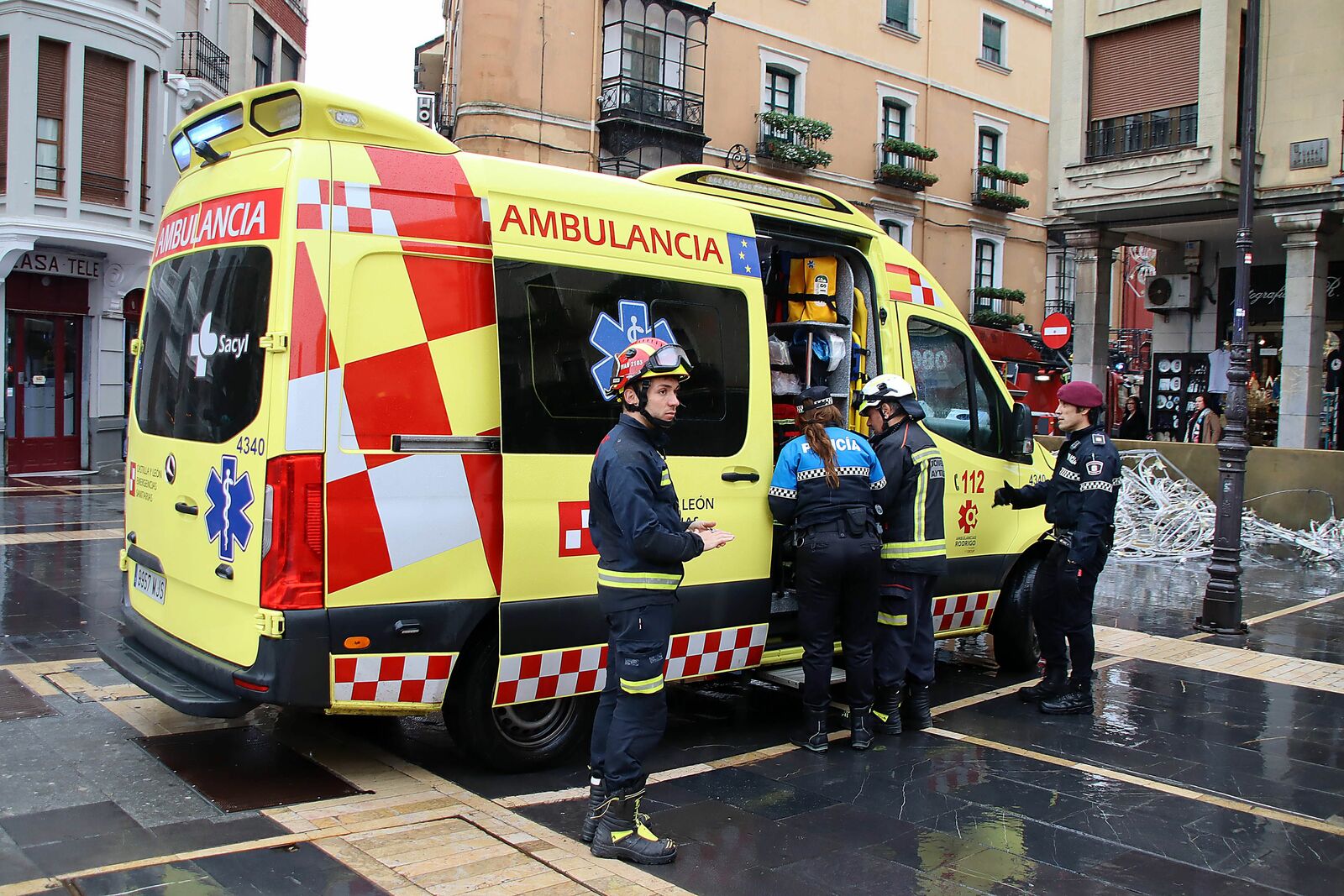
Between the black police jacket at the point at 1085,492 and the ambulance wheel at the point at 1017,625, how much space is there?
954 mm

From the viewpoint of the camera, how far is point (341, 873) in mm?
3934

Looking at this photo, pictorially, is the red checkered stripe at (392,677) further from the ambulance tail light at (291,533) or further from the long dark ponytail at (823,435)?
the long dark ponytail at (823,435)

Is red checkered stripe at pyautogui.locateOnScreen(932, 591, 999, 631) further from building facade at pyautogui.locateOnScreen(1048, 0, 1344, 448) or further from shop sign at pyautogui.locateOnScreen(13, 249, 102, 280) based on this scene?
shop sign at pyautogui.locateOnScreen(13, 249, 102, 280)

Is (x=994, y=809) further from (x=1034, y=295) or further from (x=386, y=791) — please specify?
(x=1034, y=295)

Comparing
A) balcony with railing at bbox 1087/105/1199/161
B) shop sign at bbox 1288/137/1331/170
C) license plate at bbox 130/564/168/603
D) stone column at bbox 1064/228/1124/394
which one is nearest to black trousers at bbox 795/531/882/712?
license plate at bbox 130/564/168/603

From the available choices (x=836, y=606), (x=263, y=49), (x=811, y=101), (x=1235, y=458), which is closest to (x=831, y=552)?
(x=836, y=606)

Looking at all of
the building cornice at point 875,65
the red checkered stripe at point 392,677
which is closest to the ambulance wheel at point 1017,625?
the red checkered stripe at point 392,677

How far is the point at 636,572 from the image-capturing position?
14.1 feet

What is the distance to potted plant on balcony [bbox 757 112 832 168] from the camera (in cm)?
2505

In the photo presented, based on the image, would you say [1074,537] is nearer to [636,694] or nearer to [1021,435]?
[1021,435]

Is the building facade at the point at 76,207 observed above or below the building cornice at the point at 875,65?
below

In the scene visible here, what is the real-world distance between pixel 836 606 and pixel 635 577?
177 centimetres

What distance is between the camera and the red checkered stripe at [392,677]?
4.55m

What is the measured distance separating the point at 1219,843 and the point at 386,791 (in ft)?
11.5
